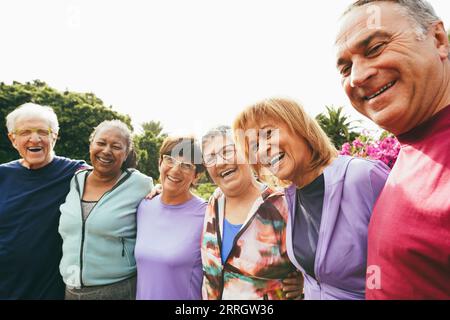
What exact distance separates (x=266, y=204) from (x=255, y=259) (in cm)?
42

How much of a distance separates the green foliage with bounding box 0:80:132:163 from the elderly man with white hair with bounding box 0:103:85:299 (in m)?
18.3

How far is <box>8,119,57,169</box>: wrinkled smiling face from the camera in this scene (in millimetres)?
3281

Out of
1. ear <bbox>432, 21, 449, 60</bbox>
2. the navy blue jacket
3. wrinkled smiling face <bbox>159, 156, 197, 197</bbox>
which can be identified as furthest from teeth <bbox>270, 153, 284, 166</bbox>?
the navy blue jacket

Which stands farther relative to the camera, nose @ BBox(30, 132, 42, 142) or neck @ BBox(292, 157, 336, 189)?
nose @ BBox(30, 132, 42, 142)

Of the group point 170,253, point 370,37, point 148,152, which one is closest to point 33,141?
point 170,253

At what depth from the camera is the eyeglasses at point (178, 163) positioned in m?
2.90

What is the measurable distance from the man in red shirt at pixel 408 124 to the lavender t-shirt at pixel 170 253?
59.6 inches

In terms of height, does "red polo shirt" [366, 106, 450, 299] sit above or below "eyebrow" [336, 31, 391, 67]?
below

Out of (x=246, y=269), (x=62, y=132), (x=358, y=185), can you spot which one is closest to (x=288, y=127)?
(x=358, y=185)

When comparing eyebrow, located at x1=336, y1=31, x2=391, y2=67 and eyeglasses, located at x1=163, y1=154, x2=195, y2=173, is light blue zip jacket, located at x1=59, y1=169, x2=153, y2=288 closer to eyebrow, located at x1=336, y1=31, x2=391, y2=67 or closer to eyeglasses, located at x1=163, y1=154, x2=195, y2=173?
eyeglasses, located at x1=163, y1=154, x2=195, y2=173

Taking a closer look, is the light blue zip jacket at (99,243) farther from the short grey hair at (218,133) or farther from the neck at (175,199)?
the short grey hair at (218,133)

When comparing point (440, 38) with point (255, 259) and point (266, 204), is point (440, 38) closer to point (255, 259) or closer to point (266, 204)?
point (266, 204)

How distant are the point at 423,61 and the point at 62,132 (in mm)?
23246
